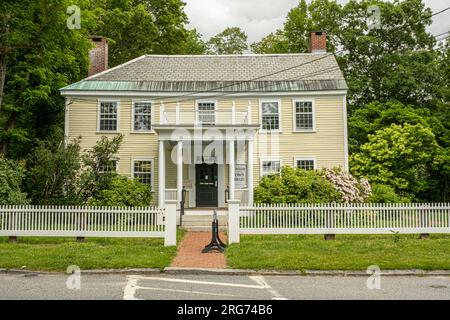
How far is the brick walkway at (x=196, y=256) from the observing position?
9664mm

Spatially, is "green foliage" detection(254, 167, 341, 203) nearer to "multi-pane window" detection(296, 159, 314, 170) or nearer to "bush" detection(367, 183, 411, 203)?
"multi-pane window" detection(296, 159, 314, 170)

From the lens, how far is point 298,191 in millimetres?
16484

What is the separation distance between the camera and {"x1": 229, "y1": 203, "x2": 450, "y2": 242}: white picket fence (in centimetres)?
1263

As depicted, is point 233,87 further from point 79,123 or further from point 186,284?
point 186,284

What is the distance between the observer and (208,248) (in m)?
11.4

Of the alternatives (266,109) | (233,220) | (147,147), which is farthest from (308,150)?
(233,220)

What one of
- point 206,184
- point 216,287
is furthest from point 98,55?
point 216,287

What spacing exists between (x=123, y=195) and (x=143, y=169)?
412 centimetres

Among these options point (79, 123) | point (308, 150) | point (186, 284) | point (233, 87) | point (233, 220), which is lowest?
point (186, 284)

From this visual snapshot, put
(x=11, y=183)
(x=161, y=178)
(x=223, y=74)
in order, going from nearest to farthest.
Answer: (x=11, y=183)
(x=161, y=178)
(x=223, y=74)

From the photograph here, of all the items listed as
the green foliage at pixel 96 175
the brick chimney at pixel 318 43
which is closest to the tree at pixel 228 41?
the brick chimney at pixel 318 43

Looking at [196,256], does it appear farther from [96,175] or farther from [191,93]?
[191,93]

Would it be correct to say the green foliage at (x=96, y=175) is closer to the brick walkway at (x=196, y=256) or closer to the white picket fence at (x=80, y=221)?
the white picket fence at (x=80, y=221)
